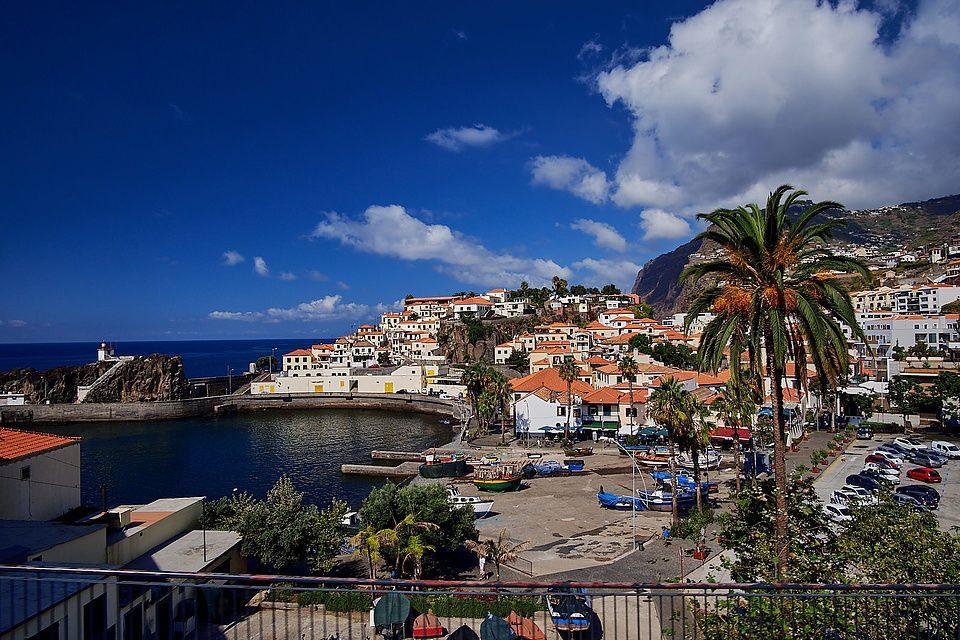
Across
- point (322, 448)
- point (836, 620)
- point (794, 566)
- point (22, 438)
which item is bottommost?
point (322, 448)

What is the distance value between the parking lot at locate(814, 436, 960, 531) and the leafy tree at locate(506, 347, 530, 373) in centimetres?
5347

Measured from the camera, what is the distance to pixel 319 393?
8500cm

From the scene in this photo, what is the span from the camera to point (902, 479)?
29719mm

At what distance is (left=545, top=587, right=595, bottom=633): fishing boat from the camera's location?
16.3 feet

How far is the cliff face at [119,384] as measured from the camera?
7950cm

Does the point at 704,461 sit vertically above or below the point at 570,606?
below

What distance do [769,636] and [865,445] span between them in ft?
133

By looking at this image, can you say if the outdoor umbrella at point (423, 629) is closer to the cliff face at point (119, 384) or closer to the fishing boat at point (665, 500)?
the fishing boat at point (665, 500)

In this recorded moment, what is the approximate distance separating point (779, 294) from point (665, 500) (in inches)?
799

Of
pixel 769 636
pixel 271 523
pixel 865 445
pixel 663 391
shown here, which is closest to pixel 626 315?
pixel 865 445

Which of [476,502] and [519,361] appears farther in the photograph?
[519,361]

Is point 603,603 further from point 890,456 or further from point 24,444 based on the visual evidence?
point 890,456

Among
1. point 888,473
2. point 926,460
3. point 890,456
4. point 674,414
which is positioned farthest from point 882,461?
point 674,414

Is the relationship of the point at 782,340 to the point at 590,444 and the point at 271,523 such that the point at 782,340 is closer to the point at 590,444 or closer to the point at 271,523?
the point at 271,523
